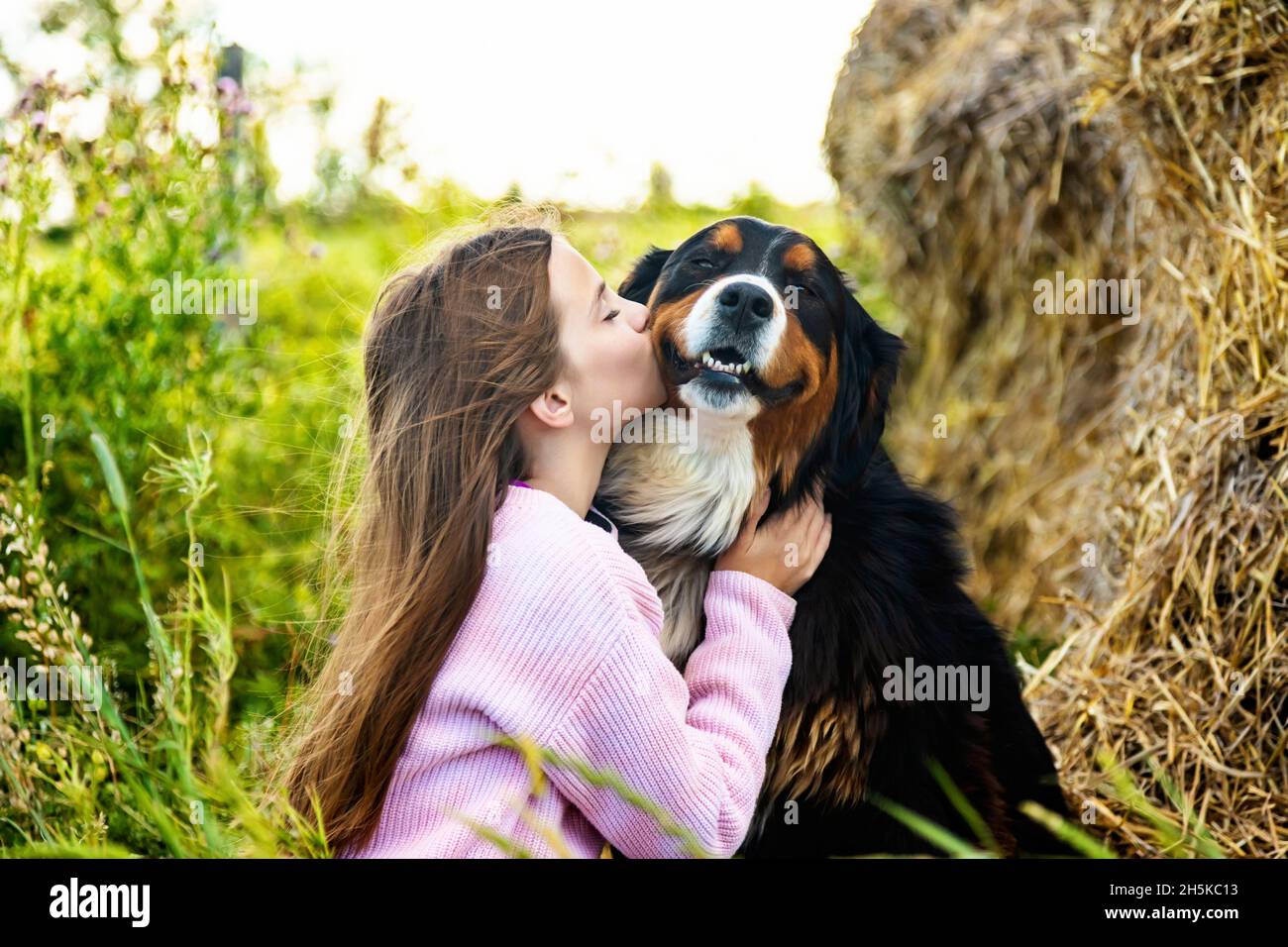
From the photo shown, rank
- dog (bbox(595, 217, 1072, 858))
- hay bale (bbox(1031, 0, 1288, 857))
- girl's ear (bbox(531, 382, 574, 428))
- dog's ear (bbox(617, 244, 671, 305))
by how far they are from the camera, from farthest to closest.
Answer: hay bale (bbox(1031, 0, 1288, 857))
dog's ear (bbox(617, 244, 671, 305))
dog (bbox(595, 217, 1072, 858))
girl's ear (bbox(531, 382, 574, 428))

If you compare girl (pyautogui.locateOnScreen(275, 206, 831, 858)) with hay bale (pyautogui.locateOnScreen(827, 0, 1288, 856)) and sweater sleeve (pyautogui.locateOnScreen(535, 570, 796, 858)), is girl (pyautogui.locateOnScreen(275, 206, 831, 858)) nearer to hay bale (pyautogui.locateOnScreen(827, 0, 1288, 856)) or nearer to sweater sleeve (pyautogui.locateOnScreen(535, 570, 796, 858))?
sweater sleeve (pyautogui.locateOnScreen(535, 570, 796, 858))

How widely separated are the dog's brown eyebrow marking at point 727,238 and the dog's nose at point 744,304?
7.8 inches

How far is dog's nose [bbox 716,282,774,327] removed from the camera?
2.25 m

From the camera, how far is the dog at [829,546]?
7.75 ft

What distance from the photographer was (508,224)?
2320 mm

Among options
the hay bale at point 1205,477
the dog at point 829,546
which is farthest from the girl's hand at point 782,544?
the hay bale at point 1205,477

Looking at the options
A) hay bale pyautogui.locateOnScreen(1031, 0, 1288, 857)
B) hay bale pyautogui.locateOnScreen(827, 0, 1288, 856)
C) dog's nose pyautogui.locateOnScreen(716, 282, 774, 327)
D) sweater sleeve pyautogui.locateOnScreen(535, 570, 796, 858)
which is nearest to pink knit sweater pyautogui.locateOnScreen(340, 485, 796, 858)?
sweater sleeve pyautogui.locateOnScreen(535, 570, 796, 858)

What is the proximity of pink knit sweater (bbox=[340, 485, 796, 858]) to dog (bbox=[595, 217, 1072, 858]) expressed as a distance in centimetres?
36

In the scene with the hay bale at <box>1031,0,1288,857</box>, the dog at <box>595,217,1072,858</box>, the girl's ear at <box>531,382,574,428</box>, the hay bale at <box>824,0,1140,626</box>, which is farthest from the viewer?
the hay bale at <box>824,0,1140,626</box>

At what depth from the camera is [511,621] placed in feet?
6.44

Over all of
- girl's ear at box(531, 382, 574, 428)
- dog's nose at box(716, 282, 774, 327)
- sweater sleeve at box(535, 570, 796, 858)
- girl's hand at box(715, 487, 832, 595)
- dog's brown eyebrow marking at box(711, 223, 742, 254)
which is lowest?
sweater sleeve at box(535, 570, 796, 858)

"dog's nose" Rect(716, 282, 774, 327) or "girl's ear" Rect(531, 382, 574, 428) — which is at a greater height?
"dog's nose" Rect(716, 282, 774, 327)

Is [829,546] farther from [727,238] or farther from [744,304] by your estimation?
[727,238]
